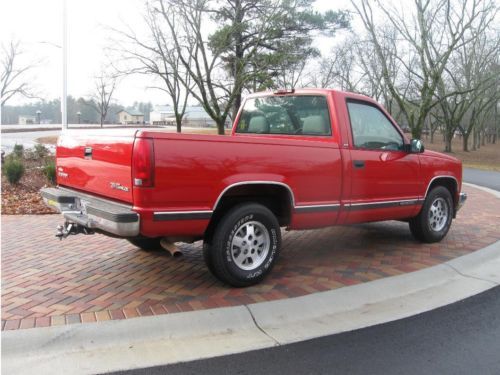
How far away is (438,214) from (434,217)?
0.09 m

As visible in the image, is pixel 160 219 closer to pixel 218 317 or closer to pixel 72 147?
pixel 218 317

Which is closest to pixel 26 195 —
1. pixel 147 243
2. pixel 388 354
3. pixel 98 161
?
pixel 147 243

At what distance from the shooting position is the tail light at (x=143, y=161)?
3.52 metres

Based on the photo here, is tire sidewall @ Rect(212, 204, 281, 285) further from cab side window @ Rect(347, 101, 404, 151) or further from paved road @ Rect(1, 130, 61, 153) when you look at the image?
paved road @ Rect(1, 130, 61, 153)

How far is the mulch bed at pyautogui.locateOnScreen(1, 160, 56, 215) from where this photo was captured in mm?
8088

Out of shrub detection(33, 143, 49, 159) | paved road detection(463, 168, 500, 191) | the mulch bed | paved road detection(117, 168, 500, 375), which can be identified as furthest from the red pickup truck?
shrub detection(33, 143, 49, 159)

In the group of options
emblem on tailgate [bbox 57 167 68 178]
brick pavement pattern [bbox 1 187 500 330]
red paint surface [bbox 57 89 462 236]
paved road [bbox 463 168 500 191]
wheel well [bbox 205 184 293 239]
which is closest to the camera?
red paint surface [bbox 57 89 462 236]

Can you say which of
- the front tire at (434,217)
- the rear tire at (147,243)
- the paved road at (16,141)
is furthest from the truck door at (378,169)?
the paved road at (16,141)

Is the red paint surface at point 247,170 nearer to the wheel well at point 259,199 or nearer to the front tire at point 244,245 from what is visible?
the wheel well at point 259,199

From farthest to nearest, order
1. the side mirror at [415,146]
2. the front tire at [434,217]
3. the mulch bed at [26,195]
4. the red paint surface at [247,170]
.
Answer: the mulch bed at [26,195]
the front tire at [434,217]
the side mirror at [415,146]
the red paint surface at [247,170]

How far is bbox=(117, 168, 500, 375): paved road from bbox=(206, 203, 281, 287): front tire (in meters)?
1.02

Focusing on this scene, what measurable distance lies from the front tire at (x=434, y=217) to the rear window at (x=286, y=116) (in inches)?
79.5

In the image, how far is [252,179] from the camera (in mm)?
4109

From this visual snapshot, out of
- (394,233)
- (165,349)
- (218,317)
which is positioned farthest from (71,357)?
(394,233)
